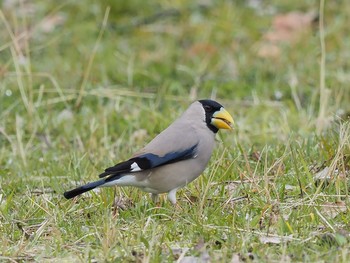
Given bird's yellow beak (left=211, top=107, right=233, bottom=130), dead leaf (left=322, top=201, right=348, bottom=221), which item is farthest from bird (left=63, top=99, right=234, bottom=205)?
dead leaf (left=322, top=201, right=348, bottom=221)

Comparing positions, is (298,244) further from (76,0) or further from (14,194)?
(76,0)

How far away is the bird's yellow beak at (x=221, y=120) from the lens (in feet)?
19.0

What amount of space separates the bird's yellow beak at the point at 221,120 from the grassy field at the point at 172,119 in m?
0.24

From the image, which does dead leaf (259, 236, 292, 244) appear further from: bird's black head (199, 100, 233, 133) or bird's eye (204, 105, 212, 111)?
bird's eye (204, 105, 212, 111)

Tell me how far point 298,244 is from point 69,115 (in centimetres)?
403

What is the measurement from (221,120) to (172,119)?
2.15 metres

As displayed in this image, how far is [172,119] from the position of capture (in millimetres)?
7918

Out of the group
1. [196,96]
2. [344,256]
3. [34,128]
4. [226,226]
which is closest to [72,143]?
[34,128]

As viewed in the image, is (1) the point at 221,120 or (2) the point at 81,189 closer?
(2) the point at 81,189

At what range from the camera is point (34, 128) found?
7.99m

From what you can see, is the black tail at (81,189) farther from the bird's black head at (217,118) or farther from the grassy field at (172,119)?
the bird's black head at (217,118)

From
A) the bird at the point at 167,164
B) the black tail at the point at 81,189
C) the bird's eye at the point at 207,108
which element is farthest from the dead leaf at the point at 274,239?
the bird's eye at the point at 207,108

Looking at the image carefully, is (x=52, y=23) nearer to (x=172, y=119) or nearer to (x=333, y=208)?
(x=172, y=119)

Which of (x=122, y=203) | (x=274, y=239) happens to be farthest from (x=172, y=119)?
(x=274, y=239)
